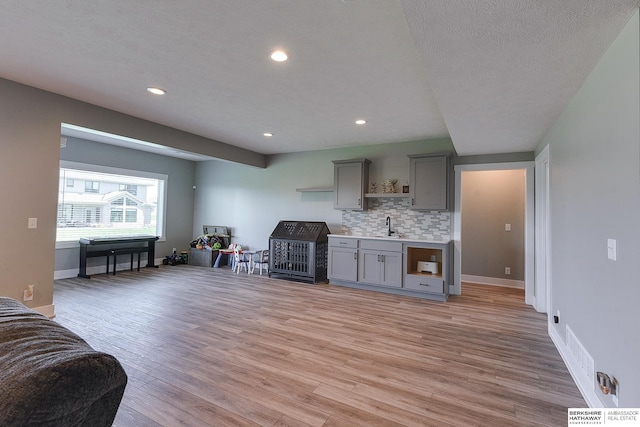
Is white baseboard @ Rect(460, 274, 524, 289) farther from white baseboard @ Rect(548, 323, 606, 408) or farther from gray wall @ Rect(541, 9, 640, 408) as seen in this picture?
gray wall @ Rect(541, 9, 640, 408)

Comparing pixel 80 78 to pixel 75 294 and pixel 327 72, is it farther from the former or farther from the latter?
pixel 75 294

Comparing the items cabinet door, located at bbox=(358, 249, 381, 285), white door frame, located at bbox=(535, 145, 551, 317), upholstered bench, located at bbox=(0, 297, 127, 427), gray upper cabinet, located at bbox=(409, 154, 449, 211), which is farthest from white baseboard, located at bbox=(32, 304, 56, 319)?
white door frame, located at bbox=(535, 145, 551, 317)

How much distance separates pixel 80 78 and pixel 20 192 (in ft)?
4.66

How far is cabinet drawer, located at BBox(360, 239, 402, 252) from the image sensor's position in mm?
4730

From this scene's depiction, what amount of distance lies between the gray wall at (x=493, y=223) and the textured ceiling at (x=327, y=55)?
6.06 feet

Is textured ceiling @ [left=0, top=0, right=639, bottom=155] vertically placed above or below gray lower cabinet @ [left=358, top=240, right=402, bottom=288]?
above

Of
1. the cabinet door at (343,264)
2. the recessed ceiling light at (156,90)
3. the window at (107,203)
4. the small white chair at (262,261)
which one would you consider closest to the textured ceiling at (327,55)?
the recessed ceiling light at (156,90)

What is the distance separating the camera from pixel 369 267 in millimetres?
4965

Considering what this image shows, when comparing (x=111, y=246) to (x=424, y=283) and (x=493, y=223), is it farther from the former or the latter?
(x=493, y=223)

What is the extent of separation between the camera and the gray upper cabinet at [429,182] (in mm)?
4703

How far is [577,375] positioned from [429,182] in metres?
3.08

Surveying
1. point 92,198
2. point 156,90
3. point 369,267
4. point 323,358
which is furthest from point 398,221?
point 92,198

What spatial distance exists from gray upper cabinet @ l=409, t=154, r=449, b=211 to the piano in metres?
5.50

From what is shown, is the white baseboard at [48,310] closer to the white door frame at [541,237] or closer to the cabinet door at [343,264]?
the cabinet door at [343,264]
